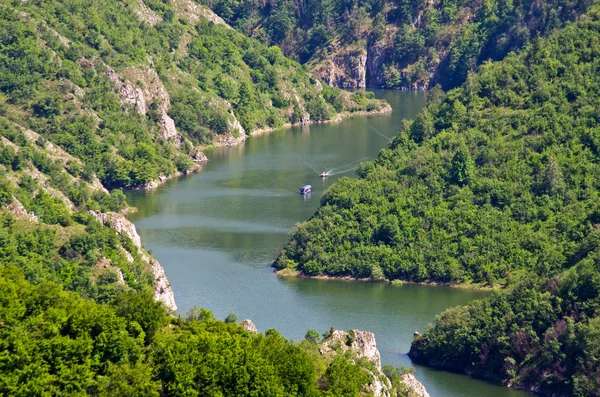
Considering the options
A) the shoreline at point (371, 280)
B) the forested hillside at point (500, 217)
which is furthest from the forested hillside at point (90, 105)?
the forested hillside at point (500, 217)

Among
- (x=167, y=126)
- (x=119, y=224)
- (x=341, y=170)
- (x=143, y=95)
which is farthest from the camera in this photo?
(x=143, y=95)

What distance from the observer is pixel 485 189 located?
14062 centimetres

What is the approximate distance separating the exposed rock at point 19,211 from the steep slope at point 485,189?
24.4 meters

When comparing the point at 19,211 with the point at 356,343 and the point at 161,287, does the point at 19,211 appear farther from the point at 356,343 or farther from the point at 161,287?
the point at 356,343

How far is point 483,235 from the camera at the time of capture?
13375 cm

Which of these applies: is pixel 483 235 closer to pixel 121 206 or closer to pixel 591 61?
pixel 591 61

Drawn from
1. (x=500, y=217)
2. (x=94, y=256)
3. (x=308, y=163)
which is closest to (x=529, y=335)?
(x=500, y=217)

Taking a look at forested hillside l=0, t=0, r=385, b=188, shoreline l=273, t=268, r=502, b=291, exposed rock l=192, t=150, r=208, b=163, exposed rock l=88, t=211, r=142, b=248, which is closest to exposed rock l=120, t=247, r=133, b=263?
exposed rock l=88, t=211, r=142, b=248

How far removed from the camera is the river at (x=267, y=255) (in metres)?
114

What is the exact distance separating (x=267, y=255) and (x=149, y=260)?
Answer: 49.0 ft

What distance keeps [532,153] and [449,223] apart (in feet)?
44.2

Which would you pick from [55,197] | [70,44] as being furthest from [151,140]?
[55,197]

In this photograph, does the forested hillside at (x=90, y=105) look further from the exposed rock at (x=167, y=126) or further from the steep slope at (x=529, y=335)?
the steep slope at (x=529, y=335)

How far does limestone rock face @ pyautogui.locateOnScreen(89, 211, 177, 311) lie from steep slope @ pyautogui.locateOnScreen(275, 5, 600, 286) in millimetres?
14173
